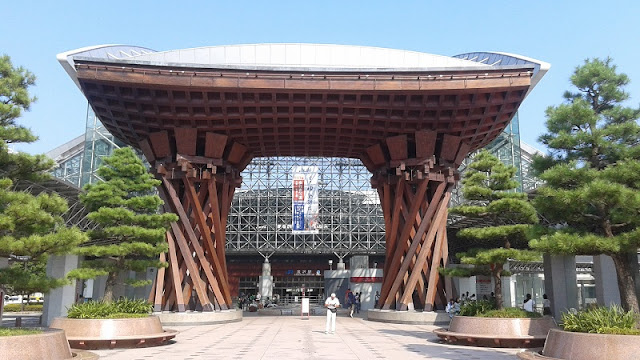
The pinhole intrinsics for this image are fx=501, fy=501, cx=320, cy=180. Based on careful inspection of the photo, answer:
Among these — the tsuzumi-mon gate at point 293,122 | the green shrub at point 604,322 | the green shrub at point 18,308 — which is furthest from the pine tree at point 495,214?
the green shrub at point 18,308

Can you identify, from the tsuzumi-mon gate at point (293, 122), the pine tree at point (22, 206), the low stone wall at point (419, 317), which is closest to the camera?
the pine tree at point (22, 206)

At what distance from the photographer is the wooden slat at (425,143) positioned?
22.5 m

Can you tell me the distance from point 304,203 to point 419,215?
1952 centimetres

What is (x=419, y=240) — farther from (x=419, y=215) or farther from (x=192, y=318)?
(x=192, y=318)

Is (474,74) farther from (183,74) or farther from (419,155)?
(183,74)

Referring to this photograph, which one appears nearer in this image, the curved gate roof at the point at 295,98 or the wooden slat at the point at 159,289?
the curved gate roof at the point at 295,98

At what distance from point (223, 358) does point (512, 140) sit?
3718 cm

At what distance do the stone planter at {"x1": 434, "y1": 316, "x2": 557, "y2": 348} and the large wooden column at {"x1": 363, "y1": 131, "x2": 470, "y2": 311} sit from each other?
8142mm

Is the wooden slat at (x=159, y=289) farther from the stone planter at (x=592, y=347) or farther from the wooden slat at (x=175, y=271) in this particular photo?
the stone planter at (x=592, y=347)

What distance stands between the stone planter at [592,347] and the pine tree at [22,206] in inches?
400

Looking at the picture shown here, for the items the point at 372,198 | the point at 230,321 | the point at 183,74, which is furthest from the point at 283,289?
the point at 183,74

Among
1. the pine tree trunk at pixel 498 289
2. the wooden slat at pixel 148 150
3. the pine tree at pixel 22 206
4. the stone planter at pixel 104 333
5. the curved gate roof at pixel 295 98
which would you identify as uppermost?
the curved gate roof at pixel 295 98

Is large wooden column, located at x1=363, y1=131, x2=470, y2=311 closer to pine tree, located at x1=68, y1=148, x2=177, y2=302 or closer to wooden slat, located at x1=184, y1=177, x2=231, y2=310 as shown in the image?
wooden slat, located at x1=184, y1=177, x2=231, y2=310

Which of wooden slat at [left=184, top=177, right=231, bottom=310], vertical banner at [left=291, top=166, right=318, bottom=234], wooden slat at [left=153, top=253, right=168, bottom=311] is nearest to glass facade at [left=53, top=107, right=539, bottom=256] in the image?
vertical banner at [left=291, top=166, right=318, bottom=234]
